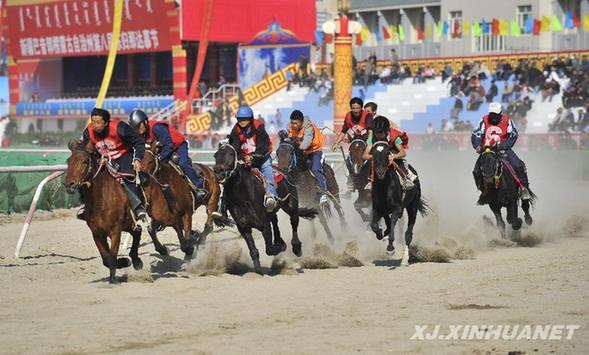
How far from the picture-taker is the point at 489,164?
59.3 ft

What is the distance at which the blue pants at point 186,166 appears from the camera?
16.2 metres

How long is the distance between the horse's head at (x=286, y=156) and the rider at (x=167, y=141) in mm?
1123

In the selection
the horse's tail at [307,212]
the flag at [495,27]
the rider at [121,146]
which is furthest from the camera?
the flag at [495,27]

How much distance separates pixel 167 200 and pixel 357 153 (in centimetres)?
410

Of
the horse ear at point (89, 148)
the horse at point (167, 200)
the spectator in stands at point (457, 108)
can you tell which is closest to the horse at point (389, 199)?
the horse at point (167, 200)

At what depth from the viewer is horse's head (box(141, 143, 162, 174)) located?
48.8 ft

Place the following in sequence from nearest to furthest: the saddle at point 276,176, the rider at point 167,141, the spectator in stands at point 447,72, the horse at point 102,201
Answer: the horse at point 102,201, the saddle at point 276,176, the rider at point 167,141, the spectator in stands at point 447,72

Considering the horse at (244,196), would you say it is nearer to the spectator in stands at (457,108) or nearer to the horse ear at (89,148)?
the horse ear at (89,148)

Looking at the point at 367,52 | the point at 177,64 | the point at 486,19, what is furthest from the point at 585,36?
the point at 177,64

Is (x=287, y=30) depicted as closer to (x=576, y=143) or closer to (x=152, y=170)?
(x=576, y=143)

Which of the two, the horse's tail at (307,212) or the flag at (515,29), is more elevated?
the flag at (515,29)

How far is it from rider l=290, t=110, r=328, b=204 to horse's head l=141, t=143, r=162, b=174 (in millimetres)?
2828

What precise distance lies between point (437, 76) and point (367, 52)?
1407 cm

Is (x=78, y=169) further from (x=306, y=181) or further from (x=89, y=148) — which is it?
(x=306, y=181)
